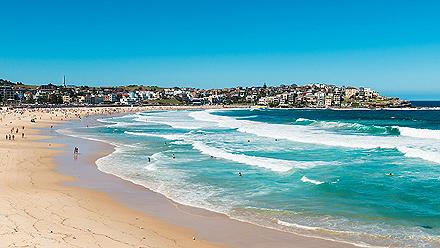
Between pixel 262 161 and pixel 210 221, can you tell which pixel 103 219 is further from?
pixel 262 161

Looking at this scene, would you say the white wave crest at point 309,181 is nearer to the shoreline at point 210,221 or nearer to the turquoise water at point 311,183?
the turquoise water at point 311,183

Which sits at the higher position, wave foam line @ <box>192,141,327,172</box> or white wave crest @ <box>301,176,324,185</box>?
white wave crest @ <box>301,176,324,185</box>

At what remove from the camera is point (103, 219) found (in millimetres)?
13609

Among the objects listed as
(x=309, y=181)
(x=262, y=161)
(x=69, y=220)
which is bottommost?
(x=262, y=161)

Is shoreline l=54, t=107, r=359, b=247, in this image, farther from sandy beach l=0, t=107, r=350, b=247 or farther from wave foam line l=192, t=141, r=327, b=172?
wave foam line l=192, t=141, r=327, b=172

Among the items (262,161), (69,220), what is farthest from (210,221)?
(262,161)

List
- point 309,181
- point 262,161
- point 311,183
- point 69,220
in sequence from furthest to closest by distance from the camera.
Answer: point 262,161, point 309,181, point 311,183, point 69,220

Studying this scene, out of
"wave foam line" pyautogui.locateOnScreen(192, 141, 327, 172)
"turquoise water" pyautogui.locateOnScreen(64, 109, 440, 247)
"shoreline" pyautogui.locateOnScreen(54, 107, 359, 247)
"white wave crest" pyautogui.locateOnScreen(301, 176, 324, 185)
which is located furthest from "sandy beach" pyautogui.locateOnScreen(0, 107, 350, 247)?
"wave foam line" pyautogui.locateOnScreen(192, 141, 327, 172)

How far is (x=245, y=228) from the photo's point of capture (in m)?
12.7

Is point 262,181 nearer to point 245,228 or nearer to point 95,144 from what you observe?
point 245,228

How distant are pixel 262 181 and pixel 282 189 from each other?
194 cm

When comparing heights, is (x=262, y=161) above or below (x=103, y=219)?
below

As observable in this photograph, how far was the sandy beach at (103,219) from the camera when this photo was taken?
11.3m

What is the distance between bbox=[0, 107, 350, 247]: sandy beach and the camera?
11.3 m
